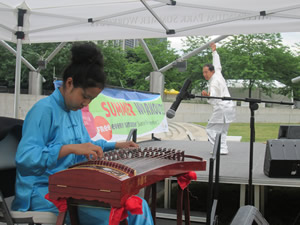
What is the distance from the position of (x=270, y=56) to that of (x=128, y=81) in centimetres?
1466

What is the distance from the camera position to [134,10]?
225 inches

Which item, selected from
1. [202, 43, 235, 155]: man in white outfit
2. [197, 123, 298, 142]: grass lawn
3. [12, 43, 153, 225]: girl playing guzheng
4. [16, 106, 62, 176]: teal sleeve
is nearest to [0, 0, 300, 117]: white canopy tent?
[202, 43, 235, 155]: man in white outfit

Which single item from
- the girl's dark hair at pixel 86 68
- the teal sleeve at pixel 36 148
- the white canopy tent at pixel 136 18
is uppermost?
the white canopy tent at pixel 136 18

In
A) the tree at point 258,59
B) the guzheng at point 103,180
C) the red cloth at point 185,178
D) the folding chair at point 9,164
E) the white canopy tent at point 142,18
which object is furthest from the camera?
the tree at point 258,59

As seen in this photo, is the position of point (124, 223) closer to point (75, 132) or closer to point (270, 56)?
point (75, 132)

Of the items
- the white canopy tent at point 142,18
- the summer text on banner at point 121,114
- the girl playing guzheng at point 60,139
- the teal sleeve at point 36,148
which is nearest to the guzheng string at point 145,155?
the girl playing guzheng at point 60,139

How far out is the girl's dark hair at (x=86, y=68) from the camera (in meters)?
1.88

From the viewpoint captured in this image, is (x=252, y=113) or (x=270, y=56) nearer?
(x=252, y=113)

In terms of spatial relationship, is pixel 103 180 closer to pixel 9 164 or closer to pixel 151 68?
pixel 9 164

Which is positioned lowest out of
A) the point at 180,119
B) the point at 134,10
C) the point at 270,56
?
the point at 180,119

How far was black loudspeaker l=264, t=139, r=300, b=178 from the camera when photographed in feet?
11.8

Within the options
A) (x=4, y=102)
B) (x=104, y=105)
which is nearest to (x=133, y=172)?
(x=104, y=105)

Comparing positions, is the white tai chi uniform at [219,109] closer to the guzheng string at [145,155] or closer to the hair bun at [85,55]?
the guzheng string at [145,155]

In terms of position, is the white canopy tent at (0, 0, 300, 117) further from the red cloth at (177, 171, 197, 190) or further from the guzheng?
the guzheng
